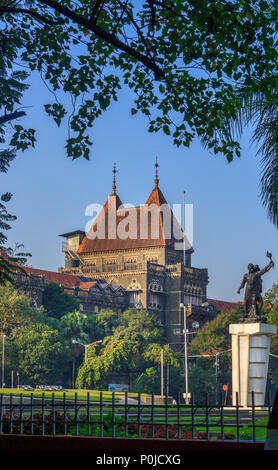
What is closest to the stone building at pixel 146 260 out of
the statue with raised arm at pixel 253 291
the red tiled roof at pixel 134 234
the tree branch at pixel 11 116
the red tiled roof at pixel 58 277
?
the red tiled roof at pixel 134 234

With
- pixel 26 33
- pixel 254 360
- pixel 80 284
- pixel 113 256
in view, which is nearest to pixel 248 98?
Result: pixel 26 33

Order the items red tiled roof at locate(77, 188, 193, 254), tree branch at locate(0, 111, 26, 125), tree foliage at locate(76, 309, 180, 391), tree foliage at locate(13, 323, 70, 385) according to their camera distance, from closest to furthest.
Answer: tree branch at locate(0, 111, 26, 125)
tree foliage at locate(13, 323, 70, 385)
tree foliage at locate(76, 309, 180, 391)
red tiled roof at locate(77, 188, 193, 254)

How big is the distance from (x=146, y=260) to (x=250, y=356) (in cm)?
9432

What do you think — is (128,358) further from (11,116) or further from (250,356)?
(11,116)

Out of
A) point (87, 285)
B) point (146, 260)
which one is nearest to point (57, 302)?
point (87, 285)

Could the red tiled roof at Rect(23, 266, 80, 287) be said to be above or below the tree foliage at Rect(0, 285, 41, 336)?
above

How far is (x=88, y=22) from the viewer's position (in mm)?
10930

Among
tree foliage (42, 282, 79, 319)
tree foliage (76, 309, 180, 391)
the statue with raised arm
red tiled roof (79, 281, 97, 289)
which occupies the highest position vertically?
red tiled roof (79, 281, 97, 289)

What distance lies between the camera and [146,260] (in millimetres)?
122562

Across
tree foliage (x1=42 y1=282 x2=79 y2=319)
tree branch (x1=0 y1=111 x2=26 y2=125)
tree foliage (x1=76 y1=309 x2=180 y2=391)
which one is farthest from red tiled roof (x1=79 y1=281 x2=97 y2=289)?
tree branch (x1=0 y1=111 x2=26 y2=125)

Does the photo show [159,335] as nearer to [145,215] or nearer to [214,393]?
[214,393]

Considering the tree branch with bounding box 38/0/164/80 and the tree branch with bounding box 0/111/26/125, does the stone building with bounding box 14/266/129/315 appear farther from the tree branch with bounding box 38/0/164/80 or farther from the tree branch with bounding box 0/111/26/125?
the tree branch with bounding box 38/0/164/80

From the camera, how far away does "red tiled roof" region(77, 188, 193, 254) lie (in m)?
128

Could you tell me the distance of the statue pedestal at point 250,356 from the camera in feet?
92.6
